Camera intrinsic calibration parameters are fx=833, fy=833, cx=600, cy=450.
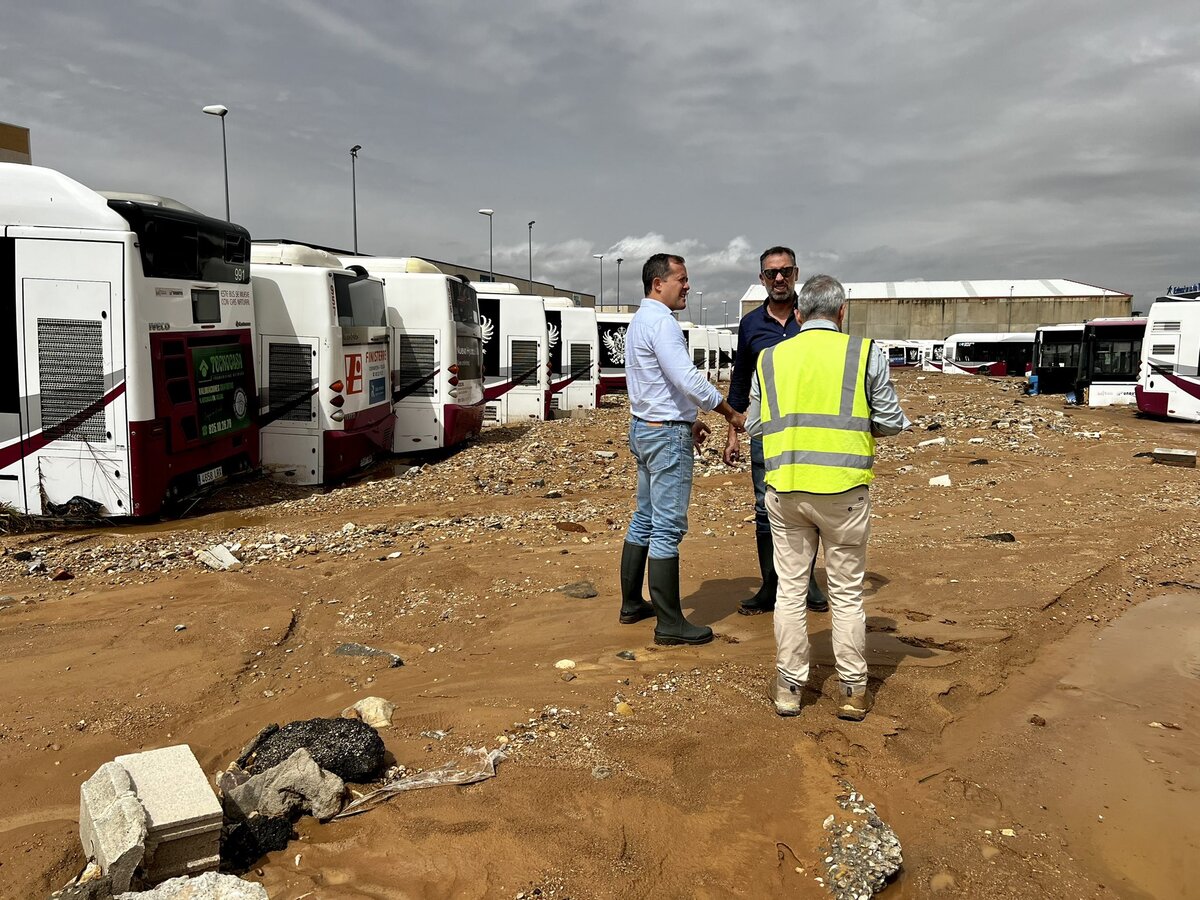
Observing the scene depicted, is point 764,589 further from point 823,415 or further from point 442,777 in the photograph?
point 442,777

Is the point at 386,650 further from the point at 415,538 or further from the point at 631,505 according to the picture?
the point at 631,505

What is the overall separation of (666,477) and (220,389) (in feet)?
22.6

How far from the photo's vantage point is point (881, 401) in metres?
3.79

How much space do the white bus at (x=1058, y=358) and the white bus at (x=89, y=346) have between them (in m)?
31.6

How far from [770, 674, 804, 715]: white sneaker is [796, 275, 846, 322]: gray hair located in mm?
1726

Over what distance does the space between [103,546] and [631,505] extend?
5445 mm

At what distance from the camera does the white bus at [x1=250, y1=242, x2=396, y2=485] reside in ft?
34.8

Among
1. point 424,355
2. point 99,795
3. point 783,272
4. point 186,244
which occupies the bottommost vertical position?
point 99,795

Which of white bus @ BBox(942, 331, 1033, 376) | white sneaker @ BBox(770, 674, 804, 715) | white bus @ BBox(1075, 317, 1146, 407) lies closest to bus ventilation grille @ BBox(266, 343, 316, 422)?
white sneaker @ BBox(770, 674, 804, 715)

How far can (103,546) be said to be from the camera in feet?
25.4

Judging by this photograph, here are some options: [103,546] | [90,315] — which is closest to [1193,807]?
[103,546]

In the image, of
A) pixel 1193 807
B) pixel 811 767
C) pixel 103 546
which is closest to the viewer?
pixel 1193 807

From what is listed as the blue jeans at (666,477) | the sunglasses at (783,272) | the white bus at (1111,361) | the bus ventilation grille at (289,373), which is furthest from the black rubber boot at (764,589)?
the white bus at (1111,361)

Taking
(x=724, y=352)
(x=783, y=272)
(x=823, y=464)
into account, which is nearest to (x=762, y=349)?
(x=783, y=272)
